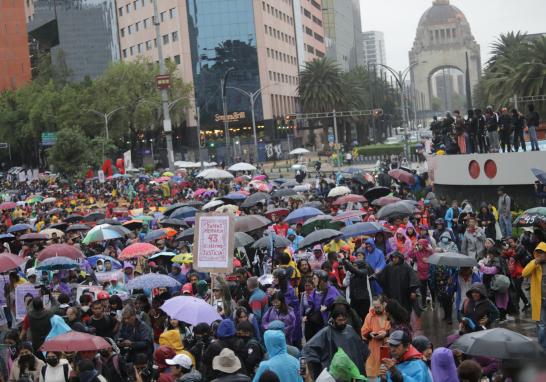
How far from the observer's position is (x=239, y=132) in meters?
101

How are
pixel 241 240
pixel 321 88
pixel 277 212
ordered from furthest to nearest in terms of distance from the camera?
pixel 321 88 → pixel 277 212 → pixel 241 240

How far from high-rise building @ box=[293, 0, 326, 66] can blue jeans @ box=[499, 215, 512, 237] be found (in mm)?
97831

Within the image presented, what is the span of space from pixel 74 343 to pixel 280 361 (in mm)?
2461

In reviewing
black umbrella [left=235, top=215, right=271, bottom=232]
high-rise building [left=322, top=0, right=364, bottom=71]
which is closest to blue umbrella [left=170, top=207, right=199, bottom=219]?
black umbrella [left=235, top=215, right=271, bottom=232]

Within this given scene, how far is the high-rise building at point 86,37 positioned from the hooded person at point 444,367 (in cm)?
10207

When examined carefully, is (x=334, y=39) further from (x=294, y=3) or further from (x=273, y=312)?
(x=273, y=312)

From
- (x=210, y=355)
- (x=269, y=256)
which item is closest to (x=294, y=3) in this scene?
(x=269, y=256)

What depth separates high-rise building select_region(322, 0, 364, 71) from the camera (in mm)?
154125

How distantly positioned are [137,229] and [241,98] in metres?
75.9

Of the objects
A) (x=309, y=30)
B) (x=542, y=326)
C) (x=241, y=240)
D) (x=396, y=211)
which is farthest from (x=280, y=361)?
(x=309, y=30)

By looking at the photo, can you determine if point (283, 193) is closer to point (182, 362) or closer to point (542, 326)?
point (542, 326)

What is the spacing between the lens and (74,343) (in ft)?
31.9

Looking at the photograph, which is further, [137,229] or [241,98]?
[241,98]

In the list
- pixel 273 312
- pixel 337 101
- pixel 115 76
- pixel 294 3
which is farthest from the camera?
pixel 294 3
